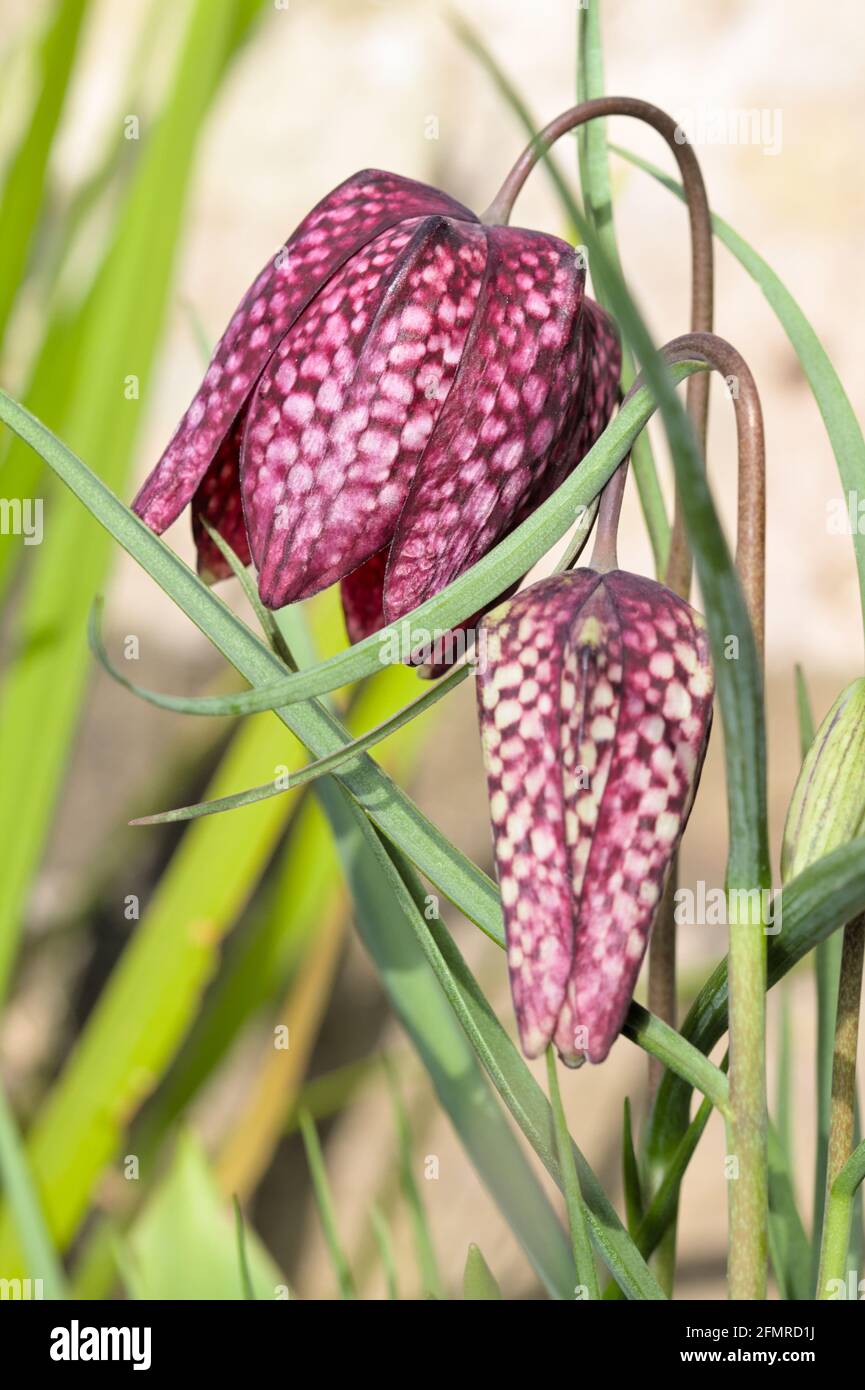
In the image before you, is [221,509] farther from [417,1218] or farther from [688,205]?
[417,1218]

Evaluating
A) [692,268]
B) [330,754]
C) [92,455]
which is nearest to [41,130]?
[92,455]

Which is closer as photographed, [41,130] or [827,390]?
[827,390]

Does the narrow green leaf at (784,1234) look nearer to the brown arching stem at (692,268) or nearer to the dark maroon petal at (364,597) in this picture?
the brown arching stem at (692,268)

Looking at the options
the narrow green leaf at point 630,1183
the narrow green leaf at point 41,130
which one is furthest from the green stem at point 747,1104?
the narrow green leaf at point 41,130

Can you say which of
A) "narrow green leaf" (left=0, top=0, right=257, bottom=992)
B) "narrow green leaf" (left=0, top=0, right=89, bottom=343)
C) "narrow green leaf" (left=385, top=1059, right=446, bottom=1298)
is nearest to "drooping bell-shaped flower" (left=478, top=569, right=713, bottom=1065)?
"narrow green leaf" (left=385, top=1059, right=446, bottom=1298)

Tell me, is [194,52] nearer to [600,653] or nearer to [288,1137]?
[600,653]
